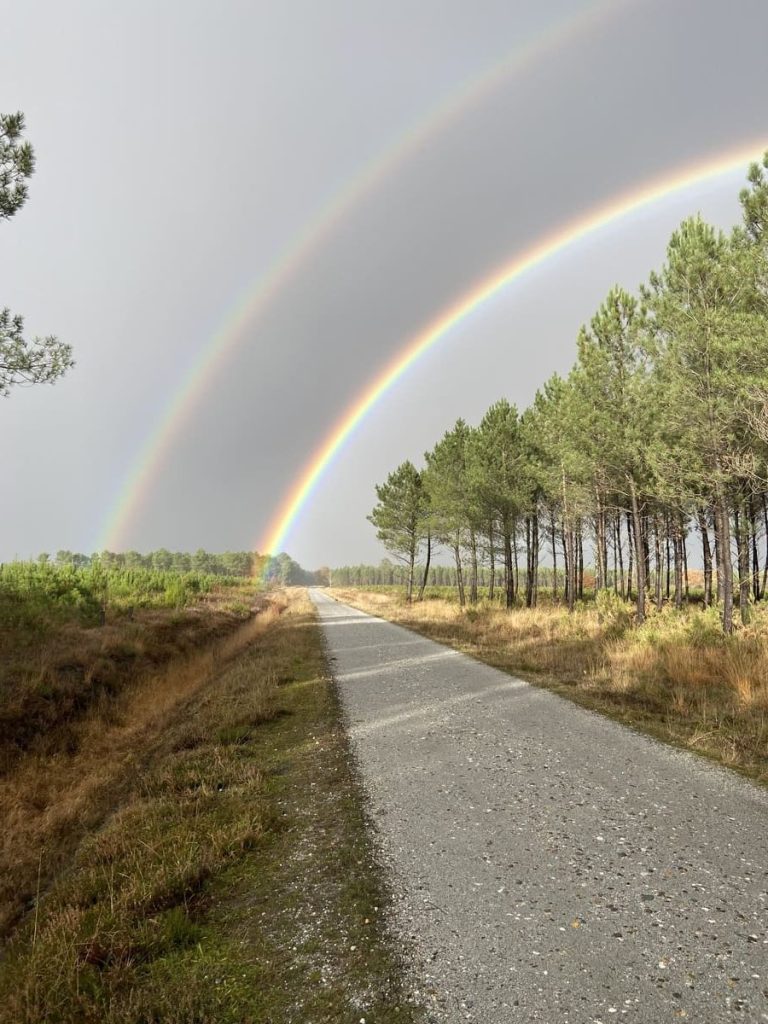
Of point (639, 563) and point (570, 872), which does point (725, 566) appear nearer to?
point (639, 563)

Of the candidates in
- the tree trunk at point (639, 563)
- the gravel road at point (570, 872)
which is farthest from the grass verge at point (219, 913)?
the tree trunk at point (639, 563)

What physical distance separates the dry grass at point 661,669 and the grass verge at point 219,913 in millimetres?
4566

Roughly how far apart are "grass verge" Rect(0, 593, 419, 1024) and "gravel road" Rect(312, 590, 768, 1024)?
32cm

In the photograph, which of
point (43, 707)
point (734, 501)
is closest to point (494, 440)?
point (734, 501)

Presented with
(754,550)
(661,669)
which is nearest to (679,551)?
(754,550)

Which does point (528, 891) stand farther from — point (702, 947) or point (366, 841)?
point (366, 841)

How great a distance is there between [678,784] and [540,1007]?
11.4 feet

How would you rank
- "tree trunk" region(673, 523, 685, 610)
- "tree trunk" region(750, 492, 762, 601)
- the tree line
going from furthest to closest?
"tree trunk" region(673, 523, 685, 610) < "tree trunk" region(750, 492, 762, 601) < the tree line

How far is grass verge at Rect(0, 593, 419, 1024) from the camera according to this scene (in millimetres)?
2449

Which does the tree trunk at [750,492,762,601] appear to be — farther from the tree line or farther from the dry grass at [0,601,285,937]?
the dry grass at [0,601,285,937]

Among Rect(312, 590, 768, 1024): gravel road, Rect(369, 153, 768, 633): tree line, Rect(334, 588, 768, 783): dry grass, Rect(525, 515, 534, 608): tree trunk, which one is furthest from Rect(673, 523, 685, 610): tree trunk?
Rect(312, 590, 768, 1024): gravel road

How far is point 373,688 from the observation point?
383 inches

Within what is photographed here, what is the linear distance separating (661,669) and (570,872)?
25.9ft

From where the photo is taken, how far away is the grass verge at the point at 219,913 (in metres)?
2.45
